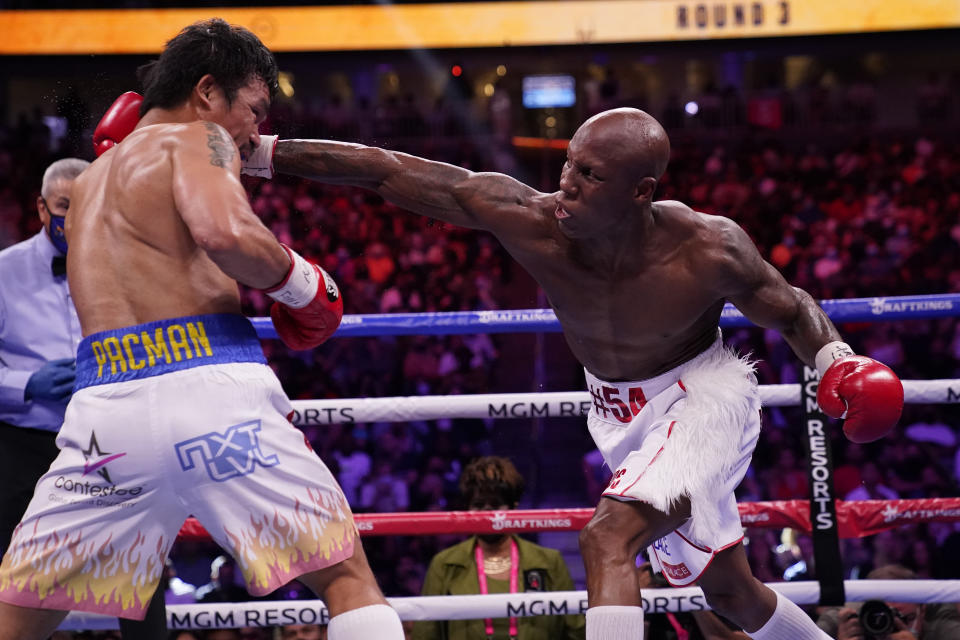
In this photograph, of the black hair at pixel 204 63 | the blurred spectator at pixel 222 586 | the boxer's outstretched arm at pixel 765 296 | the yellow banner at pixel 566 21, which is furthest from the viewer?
the yellow banner at pixel 566 21

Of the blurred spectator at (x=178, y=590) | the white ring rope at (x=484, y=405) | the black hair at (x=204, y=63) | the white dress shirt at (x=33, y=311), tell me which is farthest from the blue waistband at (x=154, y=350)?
the blurred spectator at (x=178, y=590)

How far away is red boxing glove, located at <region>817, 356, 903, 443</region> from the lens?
2.31 metres

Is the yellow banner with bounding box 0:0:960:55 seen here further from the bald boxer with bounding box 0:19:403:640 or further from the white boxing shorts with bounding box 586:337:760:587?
the bald boxer with bounding box 0:19:403:640

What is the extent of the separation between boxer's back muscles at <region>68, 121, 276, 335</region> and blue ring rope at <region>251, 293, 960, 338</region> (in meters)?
1.18

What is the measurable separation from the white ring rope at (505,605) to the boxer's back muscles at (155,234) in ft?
4.08

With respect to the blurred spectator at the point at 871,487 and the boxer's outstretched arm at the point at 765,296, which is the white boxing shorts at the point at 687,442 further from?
the blurred spectator at the point at 871,487

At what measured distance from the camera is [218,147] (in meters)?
1.93

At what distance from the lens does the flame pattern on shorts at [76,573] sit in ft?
5.94

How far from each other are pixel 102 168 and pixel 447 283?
22.7 ft

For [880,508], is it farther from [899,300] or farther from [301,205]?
[301,205]

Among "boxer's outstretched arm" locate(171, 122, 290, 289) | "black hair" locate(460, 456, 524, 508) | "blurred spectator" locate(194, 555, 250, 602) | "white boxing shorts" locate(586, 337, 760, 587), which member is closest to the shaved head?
"white boxing shorts" locate(586, 337, 760, 587)

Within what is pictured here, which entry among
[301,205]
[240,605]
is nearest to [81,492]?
[240,605]

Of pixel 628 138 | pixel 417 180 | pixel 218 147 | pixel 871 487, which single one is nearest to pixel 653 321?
pixel 628 138

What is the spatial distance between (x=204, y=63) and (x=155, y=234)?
412 mm
